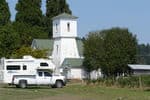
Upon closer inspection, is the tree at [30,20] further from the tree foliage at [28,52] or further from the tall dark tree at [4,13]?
the tree foliage at [28,52]

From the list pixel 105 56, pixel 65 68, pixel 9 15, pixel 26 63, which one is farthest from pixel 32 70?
pixel 9 15

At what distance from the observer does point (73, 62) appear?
9850 cm

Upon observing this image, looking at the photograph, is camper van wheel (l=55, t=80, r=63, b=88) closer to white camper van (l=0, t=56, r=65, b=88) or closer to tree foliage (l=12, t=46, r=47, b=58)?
white camper van (l=0, t=56, r=65, b=88)

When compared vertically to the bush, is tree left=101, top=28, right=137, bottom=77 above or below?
above

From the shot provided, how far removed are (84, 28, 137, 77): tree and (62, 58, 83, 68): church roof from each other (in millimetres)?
9399

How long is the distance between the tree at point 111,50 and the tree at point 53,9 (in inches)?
1135

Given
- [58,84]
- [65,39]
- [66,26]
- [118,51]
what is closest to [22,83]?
[58,84]

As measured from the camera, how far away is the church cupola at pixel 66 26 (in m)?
101

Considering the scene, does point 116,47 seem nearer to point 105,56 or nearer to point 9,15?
point 105,56

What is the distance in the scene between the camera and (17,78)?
2143 inches

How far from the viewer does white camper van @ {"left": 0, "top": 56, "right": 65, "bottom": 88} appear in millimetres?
54062

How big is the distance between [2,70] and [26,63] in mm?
2712

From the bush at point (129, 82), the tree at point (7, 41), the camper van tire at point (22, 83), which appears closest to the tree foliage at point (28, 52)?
the tree at point (7, 41)

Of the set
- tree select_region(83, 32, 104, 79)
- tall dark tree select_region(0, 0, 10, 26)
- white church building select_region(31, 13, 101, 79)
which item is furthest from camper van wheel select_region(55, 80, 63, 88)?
tall dark tree select_region(0, 0, 10, 26)
